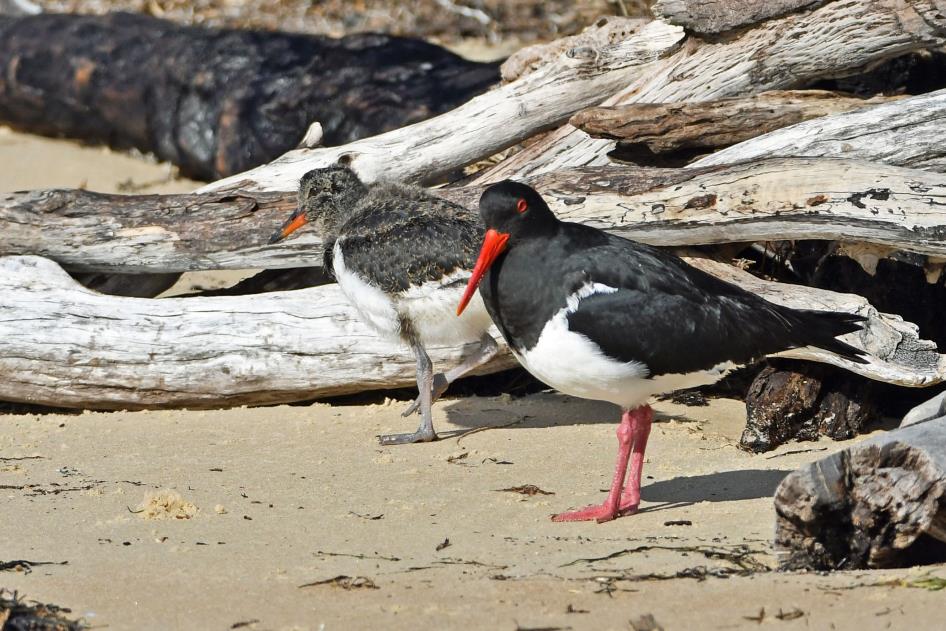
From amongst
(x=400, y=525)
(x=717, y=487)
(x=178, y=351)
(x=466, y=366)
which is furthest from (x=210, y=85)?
(x=717, y=487)

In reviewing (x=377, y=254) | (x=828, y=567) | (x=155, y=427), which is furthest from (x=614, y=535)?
(x=155, y=427)

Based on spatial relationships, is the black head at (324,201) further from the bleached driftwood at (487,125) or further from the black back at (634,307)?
the black back at (634,307)

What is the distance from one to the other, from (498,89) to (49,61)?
5.43 meters

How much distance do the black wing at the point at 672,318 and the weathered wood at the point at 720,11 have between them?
7.15ft

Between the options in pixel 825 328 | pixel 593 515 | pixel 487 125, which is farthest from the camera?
pixel 487 125

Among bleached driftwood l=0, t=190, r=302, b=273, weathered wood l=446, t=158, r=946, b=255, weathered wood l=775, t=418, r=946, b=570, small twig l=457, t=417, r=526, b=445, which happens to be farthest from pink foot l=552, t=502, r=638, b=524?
bleached driftwood l=0, t=190, r=302, b=273

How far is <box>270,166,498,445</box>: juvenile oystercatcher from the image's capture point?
6.15m

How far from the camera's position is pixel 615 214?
20.8ft

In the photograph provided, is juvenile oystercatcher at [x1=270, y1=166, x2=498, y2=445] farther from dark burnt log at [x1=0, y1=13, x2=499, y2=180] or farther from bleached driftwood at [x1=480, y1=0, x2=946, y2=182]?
dark burnt log at [x1=0, y1=13, x2=499, y2=180]

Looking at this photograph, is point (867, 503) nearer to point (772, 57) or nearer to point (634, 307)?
point (634, 307)

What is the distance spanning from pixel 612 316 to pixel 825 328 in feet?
3.25

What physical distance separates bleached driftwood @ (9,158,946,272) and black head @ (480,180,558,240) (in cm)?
138

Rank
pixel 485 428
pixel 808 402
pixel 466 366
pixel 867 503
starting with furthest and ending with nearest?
pixel 466 366 → pixel 485 428 → pixel 808 402 → pixel 867 503

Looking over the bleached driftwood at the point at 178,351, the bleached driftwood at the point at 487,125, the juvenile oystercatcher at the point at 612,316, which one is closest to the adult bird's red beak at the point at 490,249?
the juvenile oystercatcher at the point at 612,316
